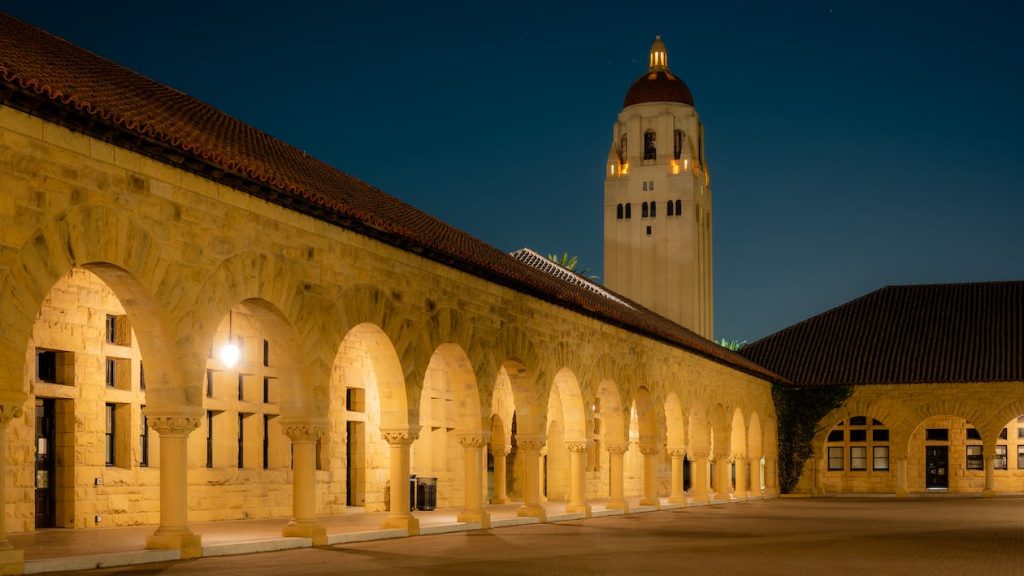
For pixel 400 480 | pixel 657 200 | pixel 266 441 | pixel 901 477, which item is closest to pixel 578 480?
pixel 266 441

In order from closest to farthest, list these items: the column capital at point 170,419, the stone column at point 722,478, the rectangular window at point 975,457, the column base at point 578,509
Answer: the column capital at point 170,419
the column base at point 578,509
the stone column at point 722,478
the rectangular window at point 975,457

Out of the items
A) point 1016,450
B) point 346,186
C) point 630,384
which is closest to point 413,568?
point 346,186

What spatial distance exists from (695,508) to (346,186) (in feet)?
53.5

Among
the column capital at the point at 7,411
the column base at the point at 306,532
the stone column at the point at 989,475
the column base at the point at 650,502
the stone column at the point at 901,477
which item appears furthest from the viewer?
the stone column at the point at 901,477

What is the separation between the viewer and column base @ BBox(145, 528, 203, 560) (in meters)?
15.5

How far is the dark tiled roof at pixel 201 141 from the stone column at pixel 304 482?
307 centimetres

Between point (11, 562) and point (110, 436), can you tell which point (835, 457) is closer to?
point (110, 436)

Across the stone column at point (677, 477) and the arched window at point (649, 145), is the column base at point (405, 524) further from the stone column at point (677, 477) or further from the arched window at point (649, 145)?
the arched window at point (649, 145)

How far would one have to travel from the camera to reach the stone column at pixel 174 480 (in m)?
15.6

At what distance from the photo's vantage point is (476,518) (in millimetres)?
24000

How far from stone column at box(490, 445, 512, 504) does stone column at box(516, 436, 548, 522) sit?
7547 millimetres

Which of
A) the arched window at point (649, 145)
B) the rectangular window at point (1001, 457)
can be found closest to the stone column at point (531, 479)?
the rectangular window at point (1001, 457)

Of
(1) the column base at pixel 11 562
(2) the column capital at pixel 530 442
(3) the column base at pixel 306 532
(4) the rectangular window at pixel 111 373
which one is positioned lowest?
(3) the column base at pixel 306 532

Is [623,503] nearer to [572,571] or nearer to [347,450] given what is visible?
[347,450]
